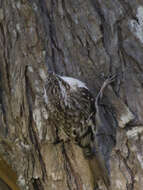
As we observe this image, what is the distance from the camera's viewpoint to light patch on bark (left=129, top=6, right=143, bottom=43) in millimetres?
2221

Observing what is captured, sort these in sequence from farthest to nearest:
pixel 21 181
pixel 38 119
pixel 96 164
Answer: pixel 21 181 < pixel 38 119 < pixel 96 164

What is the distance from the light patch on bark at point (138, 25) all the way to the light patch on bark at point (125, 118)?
1.75 feet

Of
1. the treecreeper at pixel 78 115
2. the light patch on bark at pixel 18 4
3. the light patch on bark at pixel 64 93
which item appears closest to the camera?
the treecreeper at pixel 78 115

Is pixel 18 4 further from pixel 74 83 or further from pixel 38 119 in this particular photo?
pixel 38 119

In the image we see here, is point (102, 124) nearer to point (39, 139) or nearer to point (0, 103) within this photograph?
point (39, 139)

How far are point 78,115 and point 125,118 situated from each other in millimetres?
353

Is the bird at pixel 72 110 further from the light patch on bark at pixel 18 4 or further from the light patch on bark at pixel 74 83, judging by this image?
the light patch on bark at pixel 18 4

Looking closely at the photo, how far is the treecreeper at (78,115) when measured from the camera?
225 cm

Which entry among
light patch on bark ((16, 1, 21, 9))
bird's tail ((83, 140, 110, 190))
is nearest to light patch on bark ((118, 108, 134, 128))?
bird's tail ((83, 140, 110, 190))

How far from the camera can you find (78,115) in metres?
2.30

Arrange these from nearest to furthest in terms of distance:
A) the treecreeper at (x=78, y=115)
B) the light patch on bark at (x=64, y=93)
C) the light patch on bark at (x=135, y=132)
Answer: the light patch on bark at (x=135, y=132)
the treecreeper at (x=78, y=115)
the light patch on bark at (x=64, y=93)

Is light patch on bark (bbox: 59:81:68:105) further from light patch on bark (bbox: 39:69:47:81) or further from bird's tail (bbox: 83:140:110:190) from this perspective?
bird's tail (bbox: 83:140:110:190)

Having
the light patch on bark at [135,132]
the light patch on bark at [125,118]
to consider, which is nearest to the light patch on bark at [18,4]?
the light patch on bark at [125,118]

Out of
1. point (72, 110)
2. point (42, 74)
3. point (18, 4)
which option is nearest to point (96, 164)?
point (72, 110)
